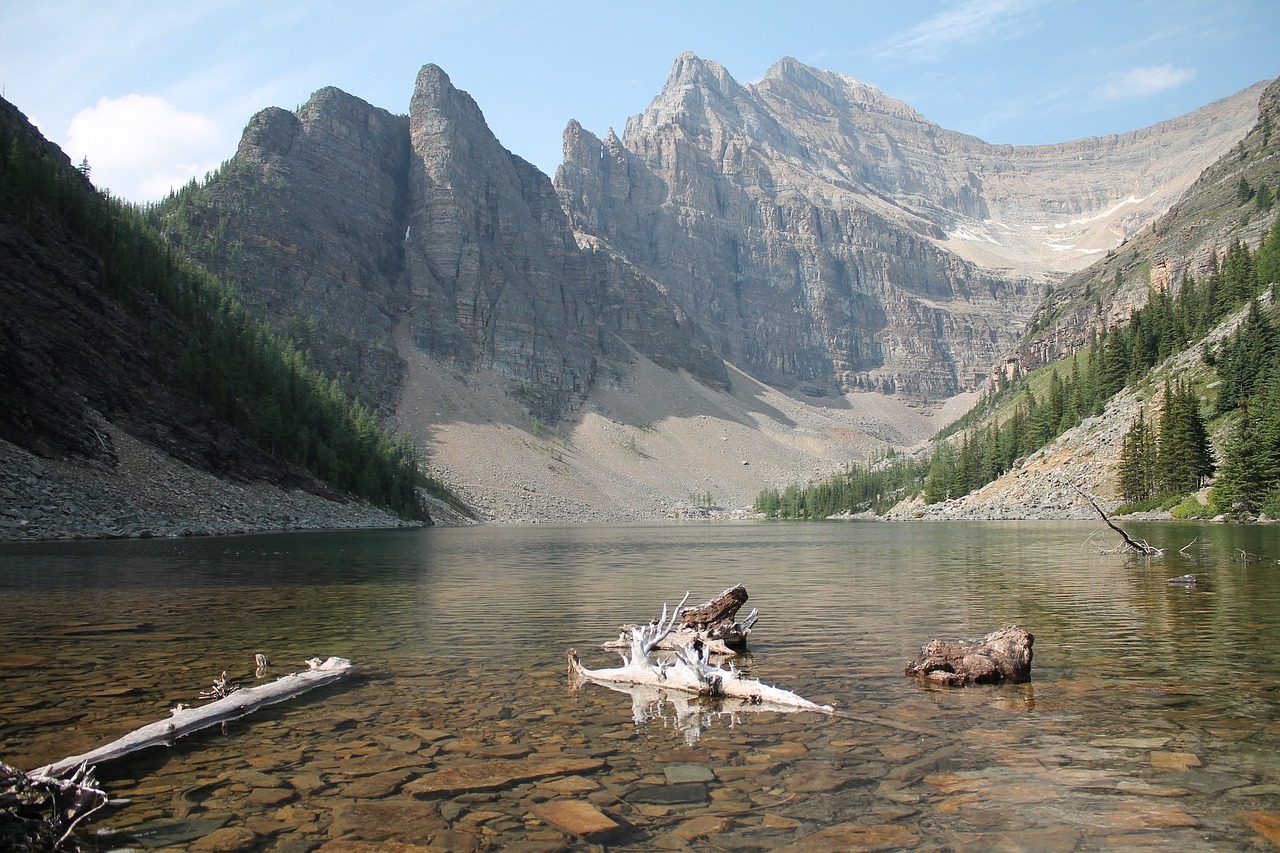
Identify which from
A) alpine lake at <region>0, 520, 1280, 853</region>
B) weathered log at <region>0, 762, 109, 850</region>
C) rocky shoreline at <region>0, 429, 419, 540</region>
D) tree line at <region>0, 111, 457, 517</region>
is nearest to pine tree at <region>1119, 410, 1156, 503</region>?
alpine lake at <region>0, 520, 1280, 853</region>

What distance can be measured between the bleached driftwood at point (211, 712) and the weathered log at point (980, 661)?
36.6 feet

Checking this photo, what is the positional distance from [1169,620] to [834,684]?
12.2 metres

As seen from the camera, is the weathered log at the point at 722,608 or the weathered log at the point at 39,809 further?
the weathered log at the point at 722,608

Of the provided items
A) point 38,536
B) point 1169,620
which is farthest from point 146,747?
point 38,536

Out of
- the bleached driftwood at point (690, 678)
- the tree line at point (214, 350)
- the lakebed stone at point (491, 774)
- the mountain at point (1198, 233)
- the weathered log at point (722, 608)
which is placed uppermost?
the mountain at point (1198, 233)

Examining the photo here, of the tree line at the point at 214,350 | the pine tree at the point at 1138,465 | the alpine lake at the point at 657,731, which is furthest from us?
the tree line at the point at 214,350

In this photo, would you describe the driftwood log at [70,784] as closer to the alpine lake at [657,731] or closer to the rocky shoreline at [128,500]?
the alpine lake at [657,731]

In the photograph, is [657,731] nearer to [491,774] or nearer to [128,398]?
[491,774]

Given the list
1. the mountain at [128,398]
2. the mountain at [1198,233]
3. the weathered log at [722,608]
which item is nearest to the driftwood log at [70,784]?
the weathered log at [722,608]

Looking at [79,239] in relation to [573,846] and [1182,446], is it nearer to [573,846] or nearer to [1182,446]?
[573,846]

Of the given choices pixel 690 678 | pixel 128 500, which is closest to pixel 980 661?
pixel 690 678

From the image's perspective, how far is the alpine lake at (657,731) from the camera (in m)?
8.30

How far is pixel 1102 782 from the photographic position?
9.37 metres

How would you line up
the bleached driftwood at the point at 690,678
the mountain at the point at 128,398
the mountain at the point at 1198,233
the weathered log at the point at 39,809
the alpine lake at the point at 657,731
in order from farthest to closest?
the mountain at the point at 1198,233
the mountain at the point at 128,398
the bleached driftwood at the point at 690,678
the alpine lake at the point at 657,731
the weathered log at the point at 39,809
